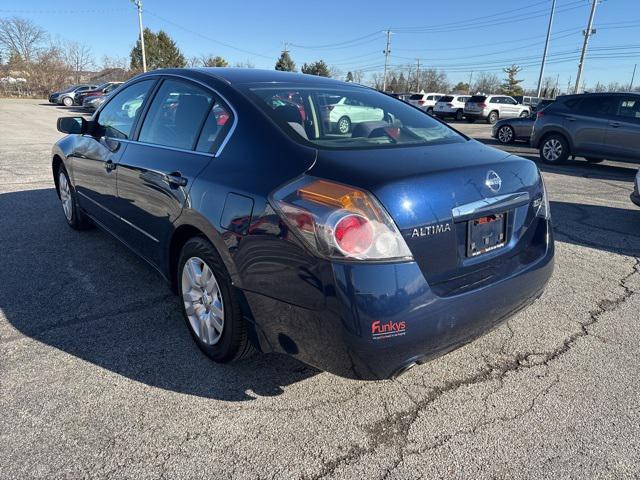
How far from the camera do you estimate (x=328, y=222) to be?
6.12ft

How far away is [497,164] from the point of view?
239cm

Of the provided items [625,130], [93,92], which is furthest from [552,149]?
[93,92]

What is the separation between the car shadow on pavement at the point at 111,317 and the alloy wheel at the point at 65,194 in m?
0.28

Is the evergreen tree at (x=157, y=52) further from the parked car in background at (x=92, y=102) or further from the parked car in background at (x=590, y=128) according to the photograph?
the parked car in background at (x=590, y=128)

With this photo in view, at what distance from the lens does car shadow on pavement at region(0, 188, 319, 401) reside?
2.59 metres

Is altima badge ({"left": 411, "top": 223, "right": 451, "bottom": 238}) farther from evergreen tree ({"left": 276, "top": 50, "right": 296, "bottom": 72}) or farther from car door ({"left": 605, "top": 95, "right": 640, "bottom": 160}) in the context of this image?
evergreen tree ({"left": 276, "top": 50, "right": 296, "bottom": 72})

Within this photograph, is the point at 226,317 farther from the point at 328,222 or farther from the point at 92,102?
the point at 92,102

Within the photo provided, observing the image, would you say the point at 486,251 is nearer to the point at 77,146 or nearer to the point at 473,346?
the point at 473,346

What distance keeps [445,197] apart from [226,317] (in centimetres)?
128

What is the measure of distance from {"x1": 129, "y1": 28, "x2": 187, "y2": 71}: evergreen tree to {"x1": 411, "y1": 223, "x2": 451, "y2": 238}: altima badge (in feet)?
199

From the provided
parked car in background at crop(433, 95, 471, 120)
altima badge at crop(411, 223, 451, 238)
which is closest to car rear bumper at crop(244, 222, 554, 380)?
altima badge at crop(411, 223, 451, 238)

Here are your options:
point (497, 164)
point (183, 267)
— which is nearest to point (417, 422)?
point (497, 164)

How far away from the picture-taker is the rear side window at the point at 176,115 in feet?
9.14

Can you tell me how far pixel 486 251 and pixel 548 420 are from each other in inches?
35.6
